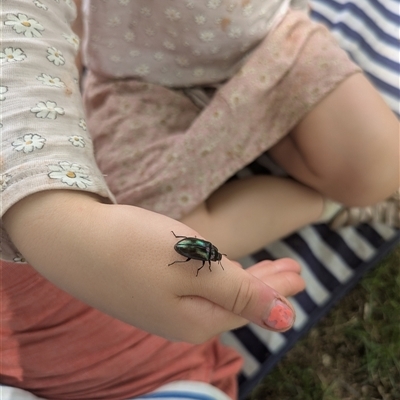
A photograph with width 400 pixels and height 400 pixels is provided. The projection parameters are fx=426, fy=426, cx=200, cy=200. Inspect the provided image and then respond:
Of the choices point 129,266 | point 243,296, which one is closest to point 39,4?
point 129,266

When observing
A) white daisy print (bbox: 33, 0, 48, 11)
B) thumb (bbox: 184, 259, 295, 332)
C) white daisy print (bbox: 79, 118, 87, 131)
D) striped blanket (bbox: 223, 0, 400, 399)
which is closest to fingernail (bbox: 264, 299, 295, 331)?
thumb (bbox: 184, 259, 295, 332)

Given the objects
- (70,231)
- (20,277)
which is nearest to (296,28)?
(70,231)

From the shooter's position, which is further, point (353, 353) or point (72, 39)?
point (353, 353)

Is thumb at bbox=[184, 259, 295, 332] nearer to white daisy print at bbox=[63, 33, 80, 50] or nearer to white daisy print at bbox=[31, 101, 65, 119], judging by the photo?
white daisy print at bbox=[31, 101, 65, 119]

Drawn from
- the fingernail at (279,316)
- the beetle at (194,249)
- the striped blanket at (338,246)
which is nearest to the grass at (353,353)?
the striped blanket at (338,246)

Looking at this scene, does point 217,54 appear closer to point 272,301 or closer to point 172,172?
point 172,172

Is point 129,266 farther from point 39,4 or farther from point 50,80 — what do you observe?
point 39,4
